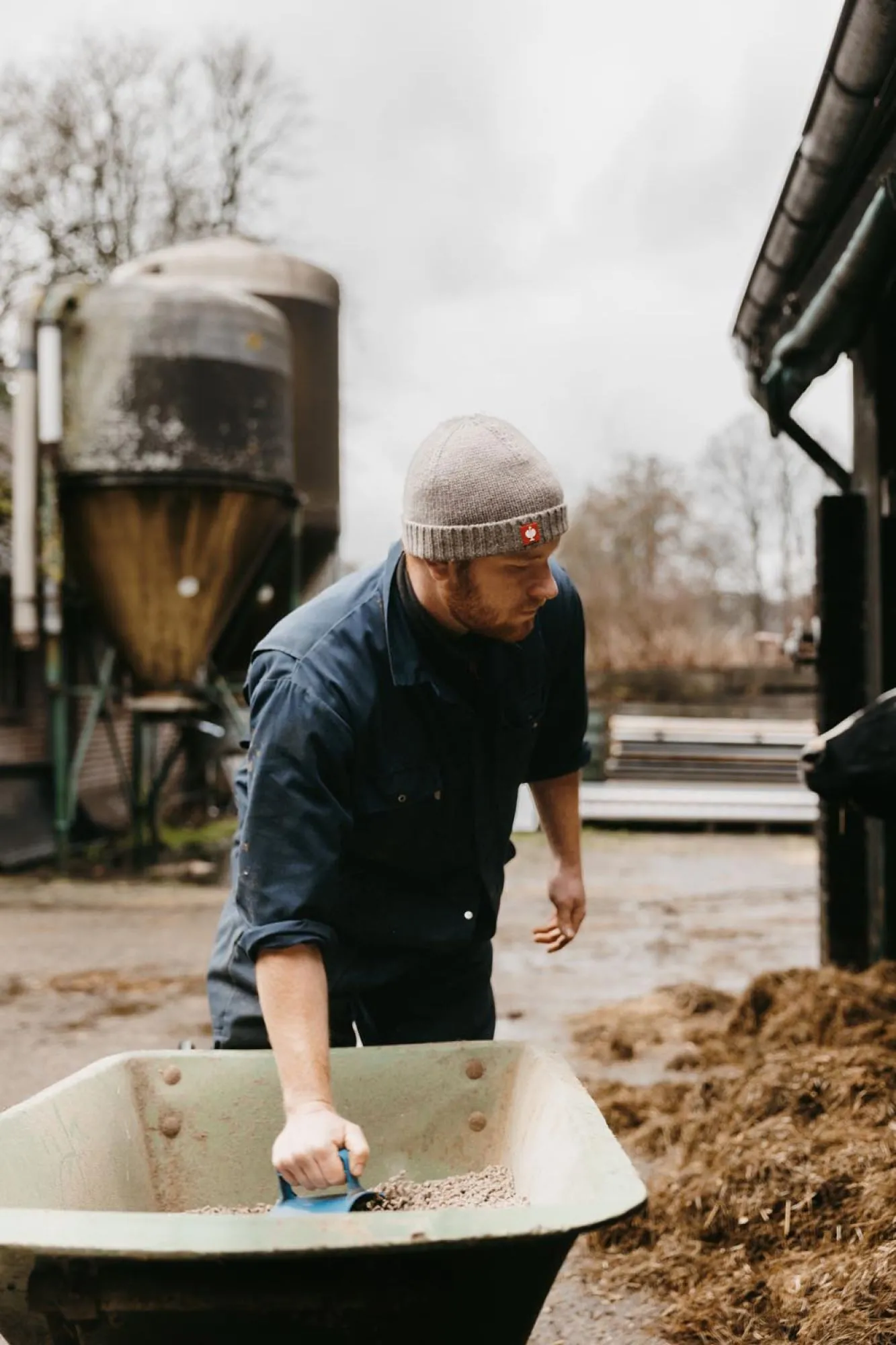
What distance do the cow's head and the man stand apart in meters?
1.57

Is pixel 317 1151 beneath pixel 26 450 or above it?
beneath

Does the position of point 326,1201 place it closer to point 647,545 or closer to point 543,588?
point 543,588

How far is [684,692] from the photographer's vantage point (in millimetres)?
16844

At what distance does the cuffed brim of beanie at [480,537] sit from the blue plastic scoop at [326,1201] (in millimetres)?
854

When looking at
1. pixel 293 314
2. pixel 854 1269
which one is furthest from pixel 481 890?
pixel 293 314

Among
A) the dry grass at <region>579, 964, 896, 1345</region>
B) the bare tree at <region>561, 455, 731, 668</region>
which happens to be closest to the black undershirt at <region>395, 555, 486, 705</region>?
the dry grass at <region>579, 964, 896, 1345</region>

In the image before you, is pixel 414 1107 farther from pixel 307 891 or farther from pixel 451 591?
pixel 451 591

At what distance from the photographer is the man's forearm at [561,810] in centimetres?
285

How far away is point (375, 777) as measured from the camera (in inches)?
91.5

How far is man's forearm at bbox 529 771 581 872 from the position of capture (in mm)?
2854

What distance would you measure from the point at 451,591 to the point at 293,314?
11.1 m

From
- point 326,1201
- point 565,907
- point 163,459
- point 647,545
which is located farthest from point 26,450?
point 647,545

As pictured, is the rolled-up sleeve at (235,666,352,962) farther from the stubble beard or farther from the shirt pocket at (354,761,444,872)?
the stubble beard

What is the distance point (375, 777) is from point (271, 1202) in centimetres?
75
